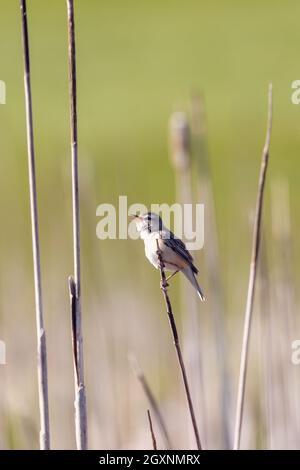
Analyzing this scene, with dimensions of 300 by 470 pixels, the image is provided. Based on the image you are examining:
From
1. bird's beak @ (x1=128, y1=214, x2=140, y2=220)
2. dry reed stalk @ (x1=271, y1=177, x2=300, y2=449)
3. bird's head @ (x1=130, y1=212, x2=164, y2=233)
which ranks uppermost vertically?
bird's beak @ (x1=128, y1=214, x2=140, y2=220)

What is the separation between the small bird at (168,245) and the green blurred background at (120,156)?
0.80 m

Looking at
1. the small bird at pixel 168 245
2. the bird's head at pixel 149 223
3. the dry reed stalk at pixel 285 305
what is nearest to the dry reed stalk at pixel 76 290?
the small bird at pixel 168 245

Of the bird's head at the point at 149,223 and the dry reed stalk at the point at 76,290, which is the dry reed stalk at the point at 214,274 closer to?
the bird's head at the point at 149,223

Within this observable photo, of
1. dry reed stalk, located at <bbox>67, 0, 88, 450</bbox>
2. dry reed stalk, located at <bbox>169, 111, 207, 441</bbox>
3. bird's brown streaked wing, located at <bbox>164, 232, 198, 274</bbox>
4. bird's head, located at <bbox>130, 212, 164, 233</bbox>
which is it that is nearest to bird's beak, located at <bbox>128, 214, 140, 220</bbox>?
bird's head, located at <bbox>130, 212, 164, 233</bbox>

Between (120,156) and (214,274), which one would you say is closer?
(214,274)

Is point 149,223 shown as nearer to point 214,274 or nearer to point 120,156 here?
point 214,274

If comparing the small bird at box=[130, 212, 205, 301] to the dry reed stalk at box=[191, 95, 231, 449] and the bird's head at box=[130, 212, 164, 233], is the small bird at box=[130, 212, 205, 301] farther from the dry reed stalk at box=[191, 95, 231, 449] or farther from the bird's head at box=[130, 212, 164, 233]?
the dry reed stalk at box=[191, 95, 231, 449]

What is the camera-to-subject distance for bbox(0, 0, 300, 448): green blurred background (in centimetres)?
529

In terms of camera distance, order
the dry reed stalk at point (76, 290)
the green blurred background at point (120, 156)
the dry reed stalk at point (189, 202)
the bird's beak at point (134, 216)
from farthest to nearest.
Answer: the green blurred background at point (120, 156) < the dry reed stalk at point (189, 202) < the bird's beak at point (134, 216) < the dry reed stalk at point (76, 290)

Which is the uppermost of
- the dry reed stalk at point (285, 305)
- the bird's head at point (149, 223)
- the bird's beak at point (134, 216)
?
the bird's beak at point (134, 216)

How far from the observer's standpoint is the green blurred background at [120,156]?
5.29m

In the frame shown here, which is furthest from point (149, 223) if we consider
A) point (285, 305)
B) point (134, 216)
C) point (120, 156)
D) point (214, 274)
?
point (120, 156)

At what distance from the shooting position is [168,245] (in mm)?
3910

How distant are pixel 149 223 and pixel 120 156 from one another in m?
9.65
